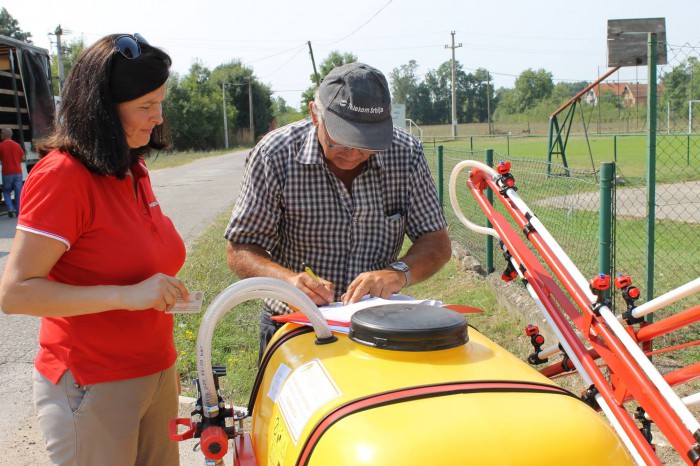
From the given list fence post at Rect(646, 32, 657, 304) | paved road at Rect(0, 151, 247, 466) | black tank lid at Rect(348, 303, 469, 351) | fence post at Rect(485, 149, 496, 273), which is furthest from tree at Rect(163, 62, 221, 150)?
black tank lid at Rect(348, 303, 469, 351)

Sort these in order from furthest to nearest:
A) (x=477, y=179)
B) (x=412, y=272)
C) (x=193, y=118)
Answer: (x=193, y=118) < (x=477, y=179) < (x=412, y=272)

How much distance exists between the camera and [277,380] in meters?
1.82

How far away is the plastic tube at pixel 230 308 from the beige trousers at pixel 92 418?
436 mm

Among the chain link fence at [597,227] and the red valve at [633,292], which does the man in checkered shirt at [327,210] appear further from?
the chain link fence at [597,227]

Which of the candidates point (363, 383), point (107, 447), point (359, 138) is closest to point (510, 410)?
point (363, 383)

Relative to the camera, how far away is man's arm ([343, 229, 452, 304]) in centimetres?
217

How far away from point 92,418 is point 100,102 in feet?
3.04

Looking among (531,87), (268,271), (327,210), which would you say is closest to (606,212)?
(327,210)

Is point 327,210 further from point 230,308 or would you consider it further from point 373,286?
point 230,308

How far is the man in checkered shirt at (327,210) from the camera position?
8.04 feet

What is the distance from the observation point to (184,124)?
58062mm

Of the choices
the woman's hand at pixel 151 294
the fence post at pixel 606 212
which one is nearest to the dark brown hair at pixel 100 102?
the woman's hand at pixel 151 294

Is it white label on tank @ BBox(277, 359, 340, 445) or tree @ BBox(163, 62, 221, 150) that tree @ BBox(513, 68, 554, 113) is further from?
white label on tank @ BBox(277, 359, 340, 445)

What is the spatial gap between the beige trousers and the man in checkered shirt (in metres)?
0.58
